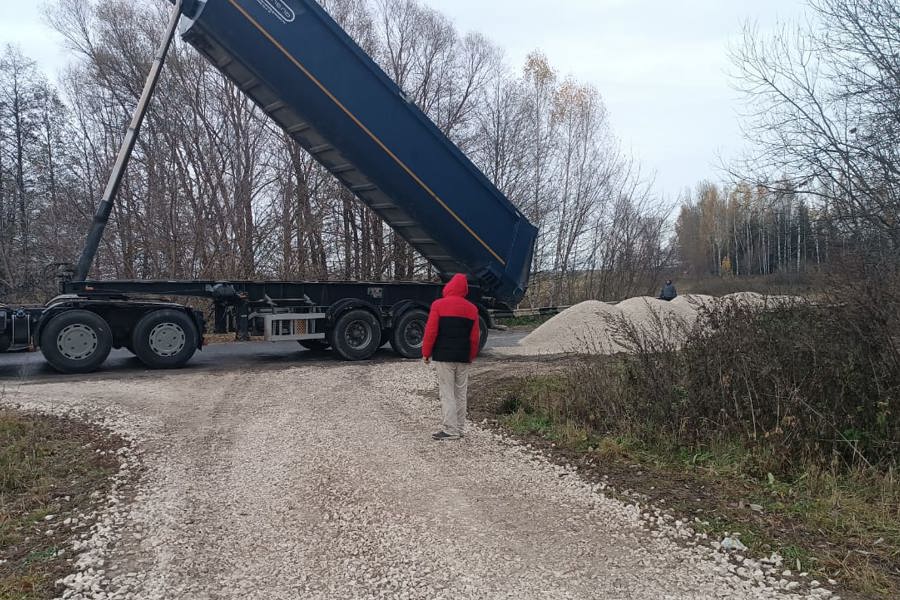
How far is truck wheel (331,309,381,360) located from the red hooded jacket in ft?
19.2

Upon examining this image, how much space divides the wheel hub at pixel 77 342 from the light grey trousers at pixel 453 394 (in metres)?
6.58

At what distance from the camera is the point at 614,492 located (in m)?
4.74

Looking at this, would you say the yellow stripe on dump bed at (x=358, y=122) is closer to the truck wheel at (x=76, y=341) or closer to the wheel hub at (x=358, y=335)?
the wheel hub at (x=358, y=335)

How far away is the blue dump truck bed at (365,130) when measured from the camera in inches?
361

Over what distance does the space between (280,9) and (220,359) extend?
647cm

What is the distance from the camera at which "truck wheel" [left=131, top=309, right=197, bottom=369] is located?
10328mm

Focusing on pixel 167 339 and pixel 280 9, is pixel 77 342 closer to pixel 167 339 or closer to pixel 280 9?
pixel 167 339

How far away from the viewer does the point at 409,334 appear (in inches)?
499

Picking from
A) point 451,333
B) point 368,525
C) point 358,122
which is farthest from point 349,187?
point 368,525

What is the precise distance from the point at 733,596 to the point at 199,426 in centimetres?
535

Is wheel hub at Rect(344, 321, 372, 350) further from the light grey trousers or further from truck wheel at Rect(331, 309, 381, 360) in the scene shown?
the light grey trousers

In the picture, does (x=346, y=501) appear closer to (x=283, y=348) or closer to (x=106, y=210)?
(x=106, y=210)

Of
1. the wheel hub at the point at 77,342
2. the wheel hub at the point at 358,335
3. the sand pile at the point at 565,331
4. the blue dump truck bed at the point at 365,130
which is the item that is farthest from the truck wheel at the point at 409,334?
the wheel hub at the point at 77,342

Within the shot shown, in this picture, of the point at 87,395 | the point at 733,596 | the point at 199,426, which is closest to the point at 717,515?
the point at 733,596
